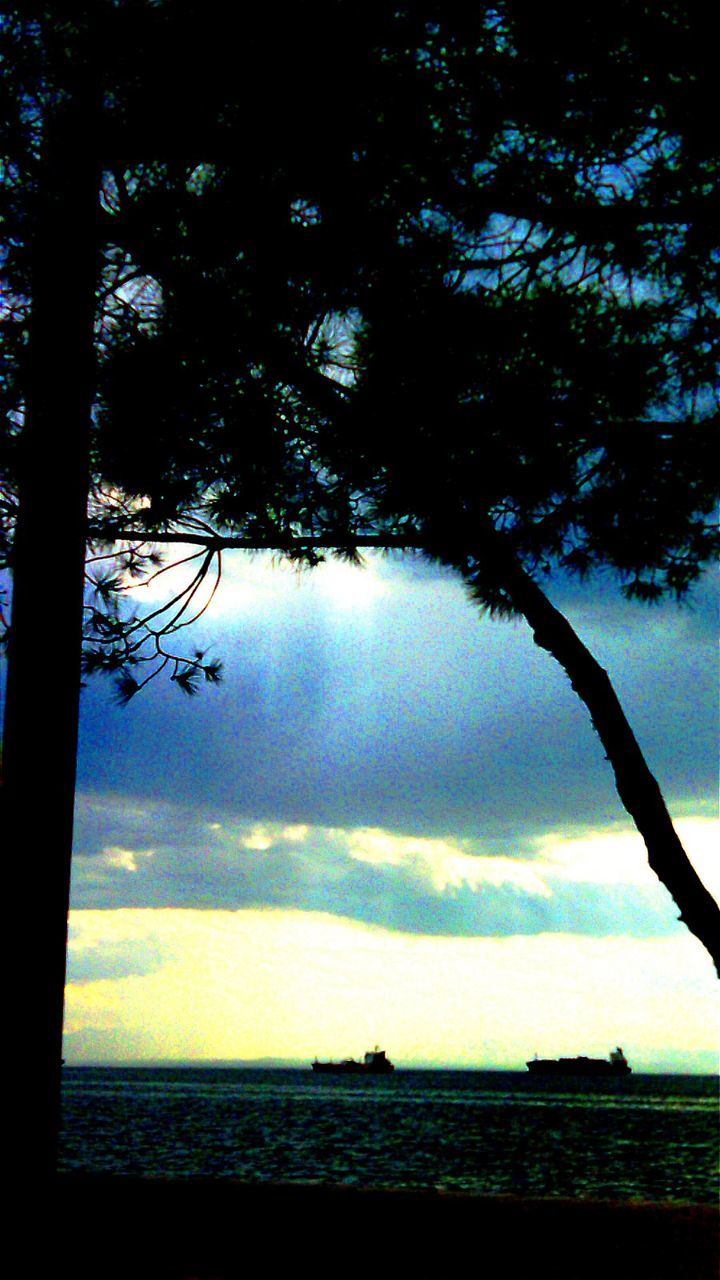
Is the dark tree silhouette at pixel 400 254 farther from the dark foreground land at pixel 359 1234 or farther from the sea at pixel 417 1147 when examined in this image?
the sea at pixel 417 1147

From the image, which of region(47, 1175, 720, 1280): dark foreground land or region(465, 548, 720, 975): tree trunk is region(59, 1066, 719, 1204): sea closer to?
region(47, 1175, 720, 1280): dark foreground land

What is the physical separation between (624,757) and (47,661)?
2471mm

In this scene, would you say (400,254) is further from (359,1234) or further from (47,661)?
(359,1234)

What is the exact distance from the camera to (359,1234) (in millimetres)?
6914

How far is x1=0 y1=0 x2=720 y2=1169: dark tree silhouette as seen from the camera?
4875mm

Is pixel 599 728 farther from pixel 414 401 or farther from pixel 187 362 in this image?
pixel 187 362

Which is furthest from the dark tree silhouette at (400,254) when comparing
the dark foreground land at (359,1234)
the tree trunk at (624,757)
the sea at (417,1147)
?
the sea at (417,1147)

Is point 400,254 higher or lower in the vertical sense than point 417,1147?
higher

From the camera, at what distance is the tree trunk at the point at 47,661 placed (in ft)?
11.4

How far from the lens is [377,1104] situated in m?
67.0

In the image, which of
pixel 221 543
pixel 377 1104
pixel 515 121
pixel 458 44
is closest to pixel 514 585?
pixel 221 543

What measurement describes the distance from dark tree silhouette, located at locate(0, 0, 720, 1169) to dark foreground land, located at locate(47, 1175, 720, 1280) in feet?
10.2

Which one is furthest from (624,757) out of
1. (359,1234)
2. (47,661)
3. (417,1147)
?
(417,1147)

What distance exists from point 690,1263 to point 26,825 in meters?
5.31
